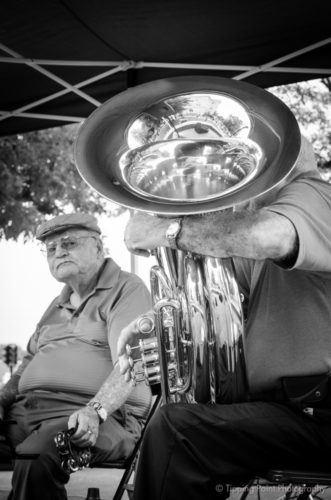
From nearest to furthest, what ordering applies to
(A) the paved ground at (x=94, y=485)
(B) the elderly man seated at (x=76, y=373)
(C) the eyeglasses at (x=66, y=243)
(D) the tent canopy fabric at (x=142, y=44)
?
(B) the elderly man seated at (x=76, y=373) → (C) the eyeglasses at (x=66, y=243) → (D) the tent canopy fabric at (x=142, y=44) → (A) the paved ground at (x=94, y=485)

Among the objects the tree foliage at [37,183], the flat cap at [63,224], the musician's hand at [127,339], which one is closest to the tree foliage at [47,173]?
the tree foliage at [37,183]

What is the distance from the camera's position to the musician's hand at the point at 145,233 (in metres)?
1.51

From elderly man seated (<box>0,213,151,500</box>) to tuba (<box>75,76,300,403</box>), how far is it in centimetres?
88

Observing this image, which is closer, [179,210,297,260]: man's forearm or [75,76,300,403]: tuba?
[179,210,297,260]: man's forearm

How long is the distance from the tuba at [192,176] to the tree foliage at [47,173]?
720 centimetres

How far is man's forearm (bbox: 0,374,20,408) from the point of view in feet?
10.0

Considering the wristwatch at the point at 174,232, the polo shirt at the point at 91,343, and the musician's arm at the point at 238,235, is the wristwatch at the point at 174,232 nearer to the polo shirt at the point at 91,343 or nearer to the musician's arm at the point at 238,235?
the musician's arm at the point at 238,235

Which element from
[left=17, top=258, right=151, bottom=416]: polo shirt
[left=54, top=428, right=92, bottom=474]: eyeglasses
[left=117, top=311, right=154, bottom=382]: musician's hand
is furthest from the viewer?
[left=17, top=258, right=151, bottom=416]: polo shirt

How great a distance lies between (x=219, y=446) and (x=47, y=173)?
852 centimetres

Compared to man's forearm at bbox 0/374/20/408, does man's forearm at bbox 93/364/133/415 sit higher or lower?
higher

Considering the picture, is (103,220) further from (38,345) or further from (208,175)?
(208,175)

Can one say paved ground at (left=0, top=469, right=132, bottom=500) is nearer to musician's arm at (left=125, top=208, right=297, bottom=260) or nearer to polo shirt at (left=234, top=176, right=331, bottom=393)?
polo shirt at (left=234, top=176, right=331, bottom=393)

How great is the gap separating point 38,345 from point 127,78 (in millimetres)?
1888

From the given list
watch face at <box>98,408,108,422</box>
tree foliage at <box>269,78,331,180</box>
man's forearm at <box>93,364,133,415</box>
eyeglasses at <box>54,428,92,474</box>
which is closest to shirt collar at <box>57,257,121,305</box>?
man's forearm at <box>93,364,133,415</box>
